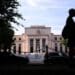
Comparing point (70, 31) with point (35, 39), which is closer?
point (70, 31)

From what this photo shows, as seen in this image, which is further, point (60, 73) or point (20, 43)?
point (20, 43)

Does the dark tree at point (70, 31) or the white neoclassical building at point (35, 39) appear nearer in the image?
the dark tree at point (70, 31)

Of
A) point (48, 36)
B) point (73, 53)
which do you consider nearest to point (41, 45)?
point (48, 36)

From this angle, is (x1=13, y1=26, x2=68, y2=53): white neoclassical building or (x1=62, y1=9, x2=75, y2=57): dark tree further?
(x1=13, y1=26, x2=68, y2=53): white neoclassical building

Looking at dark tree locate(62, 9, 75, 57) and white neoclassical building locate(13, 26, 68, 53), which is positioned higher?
dark tree locate(62, 9, 75, 57)

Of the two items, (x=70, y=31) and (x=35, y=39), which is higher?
(x=70, y=31)

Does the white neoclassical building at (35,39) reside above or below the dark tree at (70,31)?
below

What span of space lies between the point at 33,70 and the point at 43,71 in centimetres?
25

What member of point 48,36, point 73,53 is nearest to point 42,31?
point 48,36

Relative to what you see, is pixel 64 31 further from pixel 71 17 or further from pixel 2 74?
pixel 2 74

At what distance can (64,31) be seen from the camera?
648cm

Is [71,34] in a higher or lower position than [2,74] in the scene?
higher

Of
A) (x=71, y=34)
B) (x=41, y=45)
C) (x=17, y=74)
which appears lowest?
(x=41, y=45)

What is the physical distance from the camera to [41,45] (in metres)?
140
